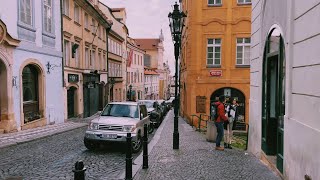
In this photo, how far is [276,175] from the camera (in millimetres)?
7121

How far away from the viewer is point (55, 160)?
31.7 ft

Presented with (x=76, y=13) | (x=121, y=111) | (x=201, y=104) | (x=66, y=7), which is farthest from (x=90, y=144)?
(x=76, y=13)

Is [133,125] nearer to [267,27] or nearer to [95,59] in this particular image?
[267,27]

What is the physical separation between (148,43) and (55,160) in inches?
3485

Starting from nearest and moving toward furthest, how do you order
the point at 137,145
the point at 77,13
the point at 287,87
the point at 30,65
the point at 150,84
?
the point at 287,87, the point at 137,145, the point at 30,65, the point at 77,13, the point at 150,84

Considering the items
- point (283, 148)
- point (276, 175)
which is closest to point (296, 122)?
point (283, 148)

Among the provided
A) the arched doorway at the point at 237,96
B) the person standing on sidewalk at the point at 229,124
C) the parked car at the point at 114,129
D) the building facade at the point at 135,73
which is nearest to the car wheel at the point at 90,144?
the parked car at the point at 114,129

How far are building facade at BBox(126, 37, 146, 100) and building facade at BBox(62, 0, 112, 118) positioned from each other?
18001 mm

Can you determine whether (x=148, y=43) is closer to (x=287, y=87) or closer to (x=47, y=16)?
(x=47, y=16)

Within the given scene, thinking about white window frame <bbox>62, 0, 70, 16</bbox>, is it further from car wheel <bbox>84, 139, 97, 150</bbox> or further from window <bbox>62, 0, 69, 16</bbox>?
car wheel <bbox>84, 139, 97, 150</bbox>

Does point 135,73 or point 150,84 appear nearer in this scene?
point 135,73

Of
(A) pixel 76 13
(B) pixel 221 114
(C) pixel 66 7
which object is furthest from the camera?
(A) pixel 76 13

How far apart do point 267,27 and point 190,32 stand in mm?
14996

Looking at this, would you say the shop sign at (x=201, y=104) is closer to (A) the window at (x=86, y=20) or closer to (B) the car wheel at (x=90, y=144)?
(A) the window at (x=86, y=20)
